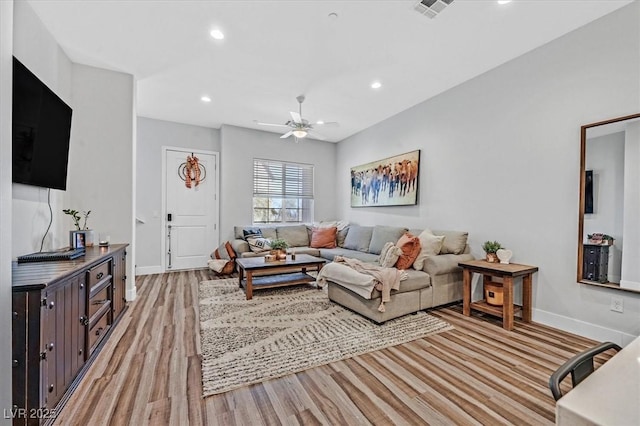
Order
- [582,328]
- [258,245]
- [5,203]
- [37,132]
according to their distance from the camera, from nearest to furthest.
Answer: [5,203]
[37,132]
[582,328]
[258,245]

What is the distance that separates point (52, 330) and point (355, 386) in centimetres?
180

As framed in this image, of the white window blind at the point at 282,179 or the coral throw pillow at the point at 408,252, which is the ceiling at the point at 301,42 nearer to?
the white window blind at the point at 282,179

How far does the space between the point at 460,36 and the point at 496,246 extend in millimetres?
2223

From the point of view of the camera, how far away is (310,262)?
13.1 ft

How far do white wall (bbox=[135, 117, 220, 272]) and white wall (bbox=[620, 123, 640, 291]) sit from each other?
245 inches

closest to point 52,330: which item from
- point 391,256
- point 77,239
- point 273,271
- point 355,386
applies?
point 77,239

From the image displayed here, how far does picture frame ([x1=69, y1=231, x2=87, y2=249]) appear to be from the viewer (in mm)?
2652

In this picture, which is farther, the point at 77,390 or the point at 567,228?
the point at 567,228

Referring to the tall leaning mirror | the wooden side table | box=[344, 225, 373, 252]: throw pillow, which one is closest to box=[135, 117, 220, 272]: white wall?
box=[344, 225, 373, 252]: throw pillow

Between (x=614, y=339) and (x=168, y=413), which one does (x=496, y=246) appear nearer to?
(x=614, y=339)

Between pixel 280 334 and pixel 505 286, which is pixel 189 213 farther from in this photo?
pixel 505 286

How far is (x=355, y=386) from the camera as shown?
185 cm

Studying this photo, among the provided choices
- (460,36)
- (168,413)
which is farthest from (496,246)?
(168,413)

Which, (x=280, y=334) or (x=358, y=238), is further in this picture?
(x=358, y=238)
